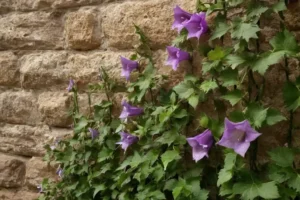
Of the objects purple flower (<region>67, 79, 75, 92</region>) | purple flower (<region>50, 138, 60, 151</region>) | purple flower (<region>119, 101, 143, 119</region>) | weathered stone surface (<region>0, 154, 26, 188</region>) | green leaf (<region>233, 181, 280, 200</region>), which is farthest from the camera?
weathered stone surface (<region>0, 154, 26, 188</region>)

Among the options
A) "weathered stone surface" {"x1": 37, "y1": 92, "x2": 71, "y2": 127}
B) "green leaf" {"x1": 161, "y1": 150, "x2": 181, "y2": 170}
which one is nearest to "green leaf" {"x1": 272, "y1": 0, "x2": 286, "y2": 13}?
"green leaf" {"x1": 161, "y1": 150, "x2": 181, "y2": 170}

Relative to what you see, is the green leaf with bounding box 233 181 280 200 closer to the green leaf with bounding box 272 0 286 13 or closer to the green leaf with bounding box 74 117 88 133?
the green leaf with bounding box 272 0 286 13

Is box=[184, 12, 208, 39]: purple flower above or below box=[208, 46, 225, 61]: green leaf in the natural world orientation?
above

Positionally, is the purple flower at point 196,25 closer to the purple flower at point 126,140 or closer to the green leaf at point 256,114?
the green leaf at point 256,114

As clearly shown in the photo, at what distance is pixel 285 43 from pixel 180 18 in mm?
435

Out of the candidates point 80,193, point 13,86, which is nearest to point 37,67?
point 13,86

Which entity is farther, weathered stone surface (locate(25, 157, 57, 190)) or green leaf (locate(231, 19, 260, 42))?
weathered stone surface (locate(25, 157, 57, 190))

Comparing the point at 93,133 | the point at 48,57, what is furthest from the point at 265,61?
the point at 48,57

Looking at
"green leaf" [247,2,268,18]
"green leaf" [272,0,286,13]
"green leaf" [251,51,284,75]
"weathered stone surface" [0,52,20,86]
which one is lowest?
"weathered stone surface" [0,52,20,86]

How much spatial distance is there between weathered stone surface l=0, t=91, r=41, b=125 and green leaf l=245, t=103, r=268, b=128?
1.25 m

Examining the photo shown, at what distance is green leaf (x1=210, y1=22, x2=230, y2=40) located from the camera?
5.34 ft

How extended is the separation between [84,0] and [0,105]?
2.58 ft

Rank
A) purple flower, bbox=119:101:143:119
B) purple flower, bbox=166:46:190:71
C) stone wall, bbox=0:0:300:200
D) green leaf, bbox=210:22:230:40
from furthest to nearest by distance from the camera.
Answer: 1. stone wall, bbox=0:0:300:200
2. purple flower, bbox=119:101:143:119
3. purple flower, bbox=166:46:190:71
4. green leaf, bbox=210:22:230:40

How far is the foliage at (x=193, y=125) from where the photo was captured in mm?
1480
